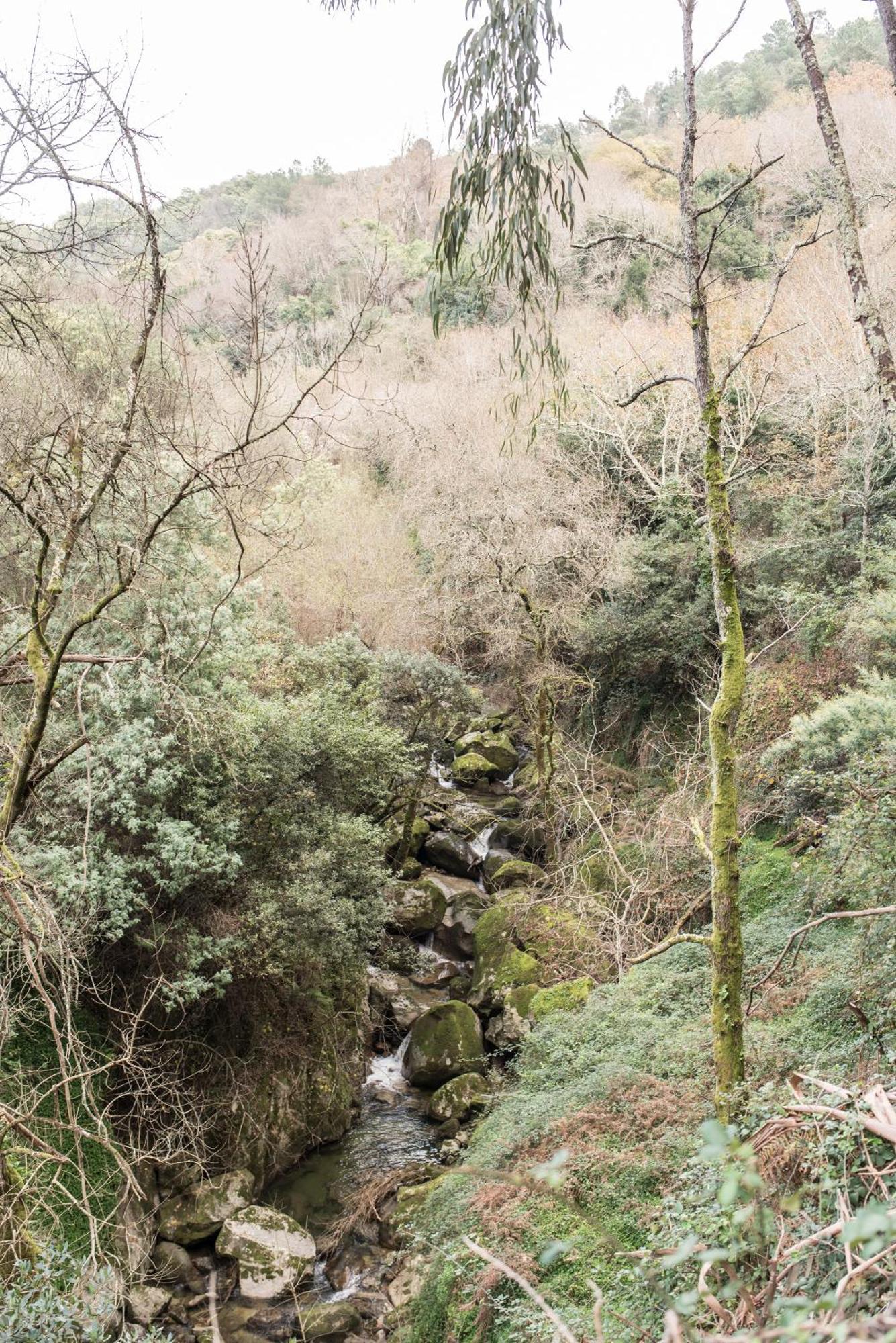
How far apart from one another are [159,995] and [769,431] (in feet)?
41.1

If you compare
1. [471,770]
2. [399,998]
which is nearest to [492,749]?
[471,770]

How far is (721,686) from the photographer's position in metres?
3.83

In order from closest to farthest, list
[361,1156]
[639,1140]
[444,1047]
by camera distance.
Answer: [639,1140], [361,1156], [444,1047]

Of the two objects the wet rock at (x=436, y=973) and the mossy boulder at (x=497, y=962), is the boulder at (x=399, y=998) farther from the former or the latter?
the mossy boulder at (x=497, y=962)

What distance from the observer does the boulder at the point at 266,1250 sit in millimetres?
6863

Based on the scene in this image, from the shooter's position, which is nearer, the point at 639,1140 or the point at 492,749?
the point at 639,1140

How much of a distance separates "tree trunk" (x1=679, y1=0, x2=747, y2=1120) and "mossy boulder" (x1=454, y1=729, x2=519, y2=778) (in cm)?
1158

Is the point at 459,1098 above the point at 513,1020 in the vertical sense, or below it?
below

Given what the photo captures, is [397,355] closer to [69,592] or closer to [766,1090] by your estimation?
[69,592]

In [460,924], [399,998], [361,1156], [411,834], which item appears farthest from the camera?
[411,834]

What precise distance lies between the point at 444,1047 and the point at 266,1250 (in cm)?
283

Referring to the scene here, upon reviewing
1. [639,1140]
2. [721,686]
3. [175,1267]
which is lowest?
[175,1267]

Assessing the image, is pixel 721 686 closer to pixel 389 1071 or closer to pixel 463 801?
pixel 389 1071

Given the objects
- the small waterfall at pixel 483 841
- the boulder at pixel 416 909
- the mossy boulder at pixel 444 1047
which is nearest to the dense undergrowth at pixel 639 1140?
the mossy boulder at pixel 444 1047
